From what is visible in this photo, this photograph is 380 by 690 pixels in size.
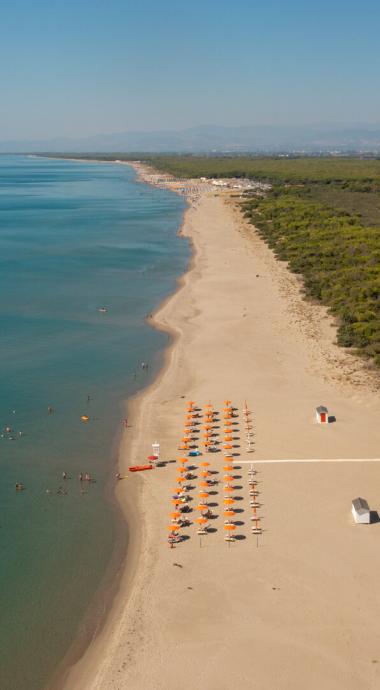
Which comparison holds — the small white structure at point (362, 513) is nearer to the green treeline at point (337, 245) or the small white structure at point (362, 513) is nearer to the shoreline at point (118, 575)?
the shoreline at point (118, 575)

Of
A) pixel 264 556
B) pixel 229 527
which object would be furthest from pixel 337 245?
pixel 264 556

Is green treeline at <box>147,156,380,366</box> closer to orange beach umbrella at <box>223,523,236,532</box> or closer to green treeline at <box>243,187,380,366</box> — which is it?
green treeline at <box>243,187,380,366</box>

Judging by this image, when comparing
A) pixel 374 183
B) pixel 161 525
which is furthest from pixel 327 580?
pixel 374 183

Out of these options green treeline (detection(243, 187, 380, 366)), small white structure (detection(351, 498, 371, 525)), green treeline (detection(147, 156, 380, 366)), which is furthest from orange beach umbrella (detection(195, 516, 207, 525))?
green treeline (detection(147, 156, 380, 366))

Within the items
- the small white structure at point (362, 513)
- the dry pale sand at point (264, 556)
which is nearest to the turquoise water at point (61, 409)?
the dry pale sand at point (264, 556)

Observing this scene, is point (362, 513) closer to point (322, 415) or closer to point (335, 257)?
point (322, 415)
